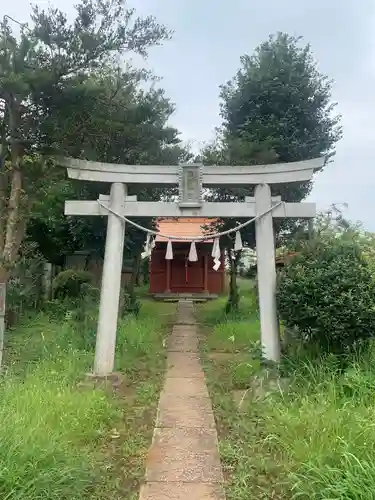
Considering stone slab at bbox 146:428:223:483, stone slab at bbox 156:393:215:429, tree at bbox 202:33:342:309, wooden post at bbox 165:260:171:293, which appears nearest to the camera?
stone slab at bbox 146:428:223:483

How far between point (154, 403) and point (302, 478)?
2.79 meters

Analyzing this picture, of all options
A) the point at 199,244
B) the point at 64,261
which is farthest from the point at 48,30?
the point at 199,244

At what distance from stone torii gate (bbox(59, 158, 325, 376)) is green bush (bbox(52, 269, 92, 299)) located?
6.95m

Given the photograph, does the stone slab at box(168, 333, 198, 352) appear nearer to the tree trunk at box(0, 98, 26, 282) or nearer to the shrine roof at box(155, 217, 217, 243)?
the tree trunk at box(0, 98, 26, 282)

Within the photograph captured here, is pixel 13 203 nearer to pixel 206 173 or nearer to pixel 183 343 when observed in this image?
pixel 206 173

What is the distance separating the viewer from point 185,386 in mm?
6637

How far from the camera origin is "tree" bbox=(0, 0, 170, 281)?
24.9 ft

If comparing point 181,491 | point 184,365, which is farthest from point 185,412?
point 184,365

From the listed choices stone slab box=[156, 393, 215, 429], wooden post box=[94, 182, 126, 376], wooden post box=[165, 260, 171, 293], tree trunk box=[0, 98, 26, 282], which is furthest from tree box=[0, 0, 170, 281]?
wooden post box=[165, 260, 171, 293]

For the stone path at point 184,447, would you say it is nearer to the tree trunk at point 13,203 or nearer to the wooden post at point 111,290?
the wooden post at point 111,290

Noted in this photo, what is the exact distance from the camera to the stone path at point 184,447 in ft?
11.5

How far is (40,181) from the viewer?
904 centimetres

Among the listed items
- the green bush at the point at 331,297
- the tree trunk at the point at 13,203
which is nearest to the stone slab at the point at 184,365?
the green bush at the point at 331,297

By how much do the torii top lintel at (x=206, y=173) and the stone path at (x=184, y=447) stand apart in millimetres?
2950
